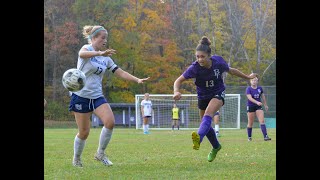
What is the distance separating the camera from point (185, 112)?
118 feet

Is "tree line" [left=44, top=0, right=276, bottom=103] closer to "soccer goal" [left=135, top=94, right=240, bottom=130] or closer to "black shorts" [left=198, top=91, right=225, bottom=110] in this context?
"soccer goal" [left=135, top=94, right=240, bottom=130]

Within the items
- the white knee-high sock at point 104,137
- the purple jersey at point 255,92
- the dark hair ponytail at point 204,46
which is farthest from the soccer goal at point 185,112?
the white knee-high sock at point 104,137

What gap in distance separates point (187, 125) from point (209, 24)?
12388mm

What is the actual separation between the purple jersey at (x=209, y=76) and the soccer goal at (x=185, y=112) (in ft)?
81.3

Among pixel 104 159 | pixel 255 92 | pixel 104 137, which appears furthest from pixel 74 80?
pixel 255 92

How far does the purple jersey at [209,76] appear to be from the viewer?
32.4 ft

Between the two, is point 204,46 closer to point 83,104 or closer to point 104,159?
point 83,104

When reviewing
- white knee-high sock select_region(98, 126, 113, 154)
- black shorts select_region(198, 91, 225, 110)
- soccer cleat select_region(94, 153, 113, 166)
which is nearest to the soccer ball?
white knee-high sock select_region(98, 126, 113, 154)

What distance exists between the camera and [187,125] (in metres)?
35.6

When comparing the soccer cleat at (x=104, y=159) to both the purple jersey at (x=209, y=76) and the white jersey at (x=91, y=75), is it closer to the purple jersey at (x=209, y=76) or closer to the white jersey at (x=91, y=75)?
the white jersey at (x=91, y=75)

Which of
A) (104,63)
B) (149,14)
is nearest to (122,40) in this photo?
(149,14)

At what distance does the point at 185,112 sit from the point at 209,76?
2620cm
